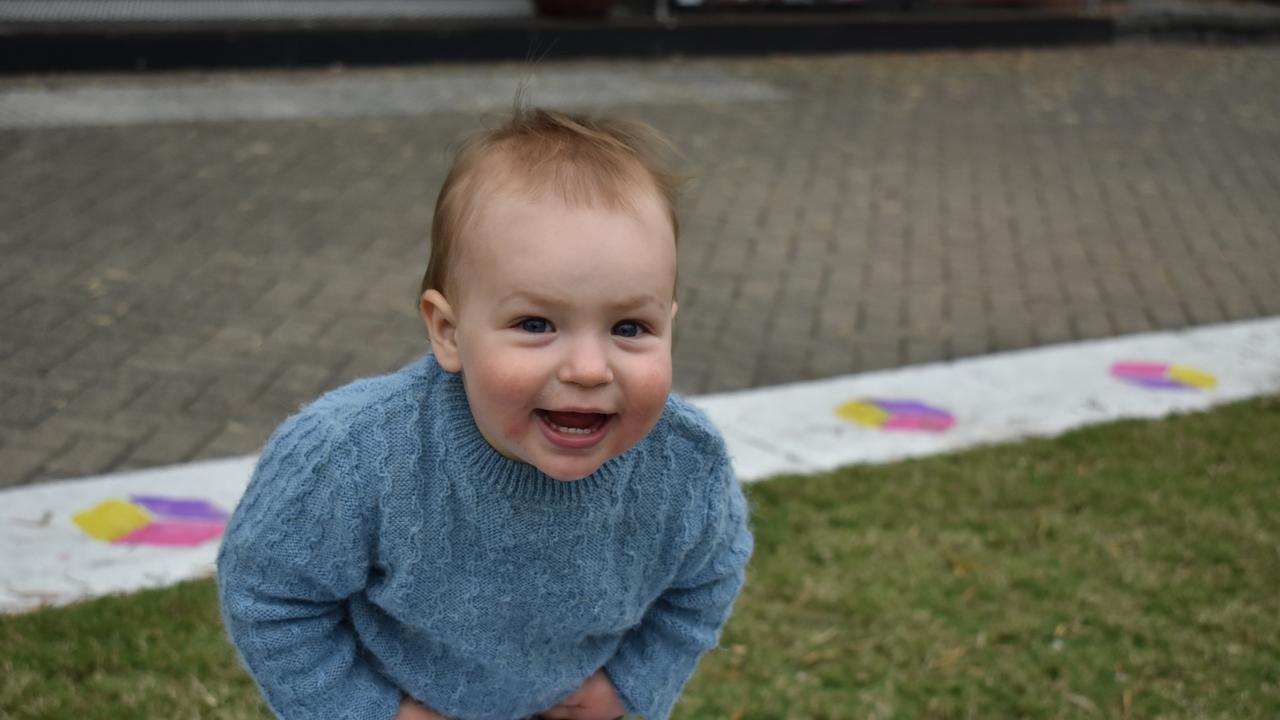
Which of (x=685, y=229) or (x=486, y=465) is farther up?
(x=486, y=465)

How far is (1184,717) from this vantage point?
11.1 ft

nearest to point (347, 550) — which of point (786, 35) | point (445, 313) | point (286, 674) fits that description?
point (286, 674)

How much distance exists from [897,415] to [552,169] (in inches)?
139

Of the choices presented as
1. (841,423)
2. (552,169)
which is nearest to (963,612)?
(841,423)

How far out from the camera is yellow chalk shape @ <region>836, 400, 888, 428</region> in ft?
16.6

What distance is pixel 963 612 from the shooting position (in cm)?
381

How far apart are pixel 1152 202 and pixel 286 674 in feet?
24.6

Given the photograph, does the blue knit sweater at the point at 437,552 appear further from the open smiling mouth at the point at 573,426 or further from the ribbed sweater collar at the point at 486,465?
the open smiling mouth at the point at 573,426

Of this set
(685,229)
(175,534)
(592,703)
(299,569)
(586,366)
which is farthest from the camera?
(685,229)

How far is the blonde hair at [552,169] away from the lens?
1.75m

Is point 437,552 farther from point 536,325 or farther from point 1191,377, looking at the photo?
point 1191,377

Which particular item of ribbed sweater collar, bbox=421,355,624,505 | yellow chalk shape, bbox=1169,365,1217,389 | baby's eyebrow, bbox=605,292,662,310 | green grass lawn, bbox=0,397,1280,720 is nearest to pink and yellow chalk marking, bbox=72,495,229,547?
green grass lawn, bbox=0,397,1280,720

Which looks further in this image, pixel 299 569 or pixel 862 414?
pixel 862 414

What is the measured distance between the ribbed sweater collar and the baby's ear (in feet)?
0.13
